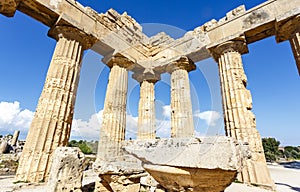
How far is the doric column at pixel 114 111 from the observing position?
8432 millimetres

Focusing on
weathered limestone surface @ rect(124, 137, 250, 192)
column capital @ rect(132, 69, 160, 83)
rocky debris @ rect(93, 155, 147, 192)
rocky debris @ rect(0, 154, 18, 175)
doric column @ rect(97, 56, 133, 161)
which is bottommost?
rocky debris @ rect(0, 154, 18, 175)

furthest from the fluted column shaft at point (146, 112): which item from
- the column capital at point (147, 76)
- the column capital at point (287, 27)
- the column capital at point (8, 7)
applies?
the column capital at point (8, 7)

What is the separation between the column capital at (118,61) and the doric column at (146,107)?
2005 mm

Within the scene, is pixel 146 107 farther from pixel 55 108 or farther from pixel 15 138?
pixel 15 138

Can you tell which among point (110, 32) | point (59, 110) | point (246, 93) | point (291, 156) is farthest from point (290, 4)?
point (291, 156)

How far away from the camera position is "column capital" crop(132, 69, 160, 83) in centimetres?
1188

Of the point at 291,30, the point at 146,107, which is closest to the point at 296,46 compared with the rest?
the point at 291,30

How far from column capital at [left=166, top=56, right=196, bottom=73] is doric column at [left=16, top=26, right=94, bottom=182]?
5051 millimetres

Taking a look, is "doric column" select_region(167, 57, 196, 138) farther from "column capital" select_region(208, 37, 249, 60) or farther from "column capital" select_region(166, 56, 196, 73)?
"column capital" select_region(208, 37, 249, 60)

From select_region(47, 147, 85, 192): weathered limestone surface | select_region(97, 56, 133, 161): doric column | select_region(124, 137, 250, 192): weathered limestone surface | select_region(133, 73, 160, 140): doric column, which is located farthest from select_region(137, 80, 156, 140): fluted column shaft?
select_region(124, 137, 250, 192): weathered limestone surface

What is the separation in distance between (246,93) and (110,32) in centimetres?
778

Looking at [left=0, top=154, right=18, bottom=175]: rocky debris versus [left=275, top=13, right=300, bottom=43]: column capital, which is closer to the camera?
[left=275, top=13, right=300, bottom=43]: column capital

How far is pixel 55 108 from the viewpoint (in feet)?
21.4

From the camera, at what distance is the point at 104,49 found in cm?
978
